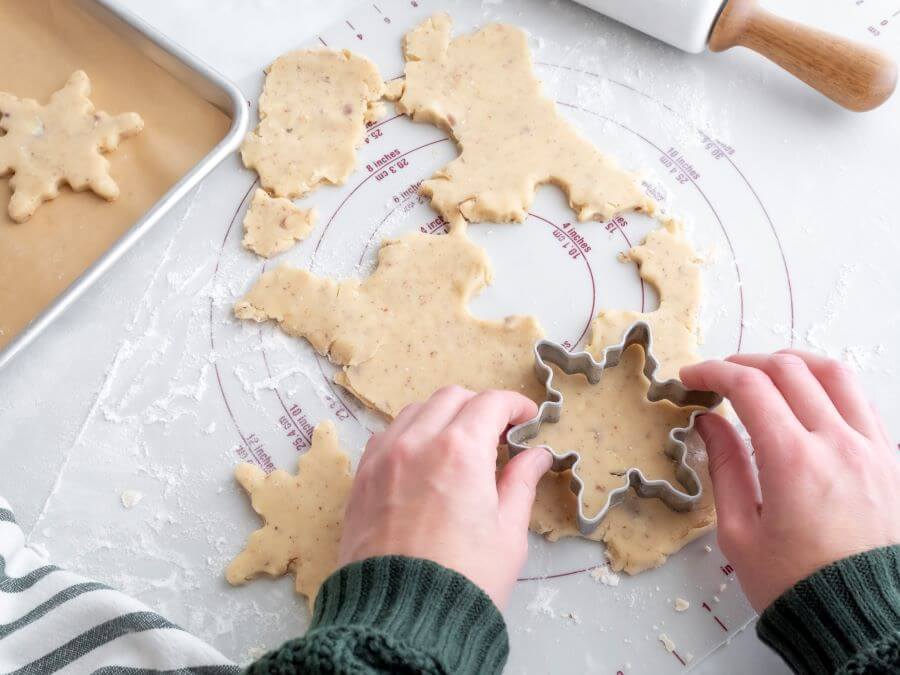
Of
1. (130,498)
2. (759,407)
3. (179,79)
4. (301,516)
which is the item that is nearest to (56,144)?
(179,79)

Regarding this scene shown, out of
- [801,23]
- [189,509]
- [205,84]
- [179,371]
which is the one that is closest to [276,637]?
[189,509]

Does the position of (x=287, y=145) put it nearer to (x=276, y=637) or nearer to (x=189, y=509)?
(x=189, y=509)

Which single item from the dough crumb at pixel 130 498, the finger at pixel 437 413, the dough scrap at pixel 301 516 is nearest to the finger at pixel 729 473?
the finger at pixel 437 413

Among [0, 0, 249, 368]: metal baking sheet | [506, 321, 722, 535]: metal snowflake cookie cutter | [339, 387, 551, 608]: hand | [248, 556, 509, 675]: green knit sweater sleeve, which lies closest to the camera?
[248, 556, 509, 675]: green knit sweater sleeve

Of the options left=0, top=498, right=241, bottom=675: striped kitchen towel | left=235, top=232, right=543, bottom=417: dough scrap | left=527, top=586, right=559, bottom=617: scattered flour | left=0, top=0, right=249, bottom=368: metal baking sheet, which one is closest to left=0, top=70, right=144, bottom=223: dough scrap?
left=0, top=0, right=249, bottom=368: metal baking sheet

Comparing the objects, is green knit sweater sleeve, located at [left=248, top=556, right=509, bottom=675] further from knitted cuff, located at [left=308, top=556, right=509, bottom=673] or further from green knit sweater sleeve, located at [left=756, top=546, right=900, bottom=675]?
green knit sweater sleeve, located at [left=756, top=546, right=900, bottom=675]

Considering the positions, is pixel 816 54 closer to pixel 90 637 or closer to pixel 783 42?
pixel 783 42
